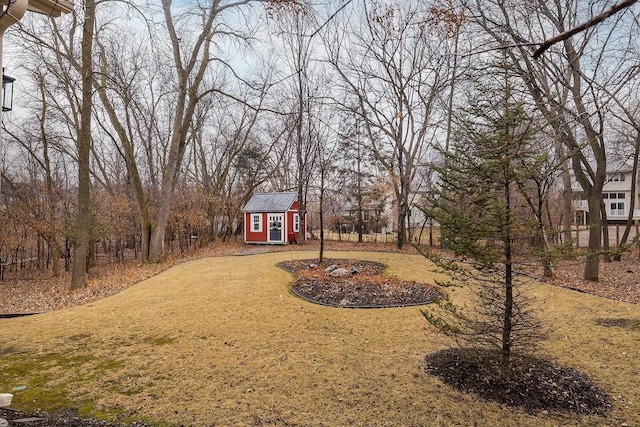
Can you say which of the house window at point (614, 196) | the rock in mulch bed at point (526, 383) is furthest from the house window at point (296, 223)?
the house window at point (614, 196)

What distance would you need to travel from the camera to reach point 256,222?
64.2ft

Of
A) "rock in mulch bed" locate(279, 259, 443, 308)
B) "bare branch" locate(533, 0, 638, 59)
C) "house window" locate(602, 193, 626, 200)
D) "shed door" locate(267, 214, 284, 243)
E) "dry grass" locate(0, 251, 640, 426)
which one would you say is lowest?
"dry grass" locate(0, 251, 640, 426)

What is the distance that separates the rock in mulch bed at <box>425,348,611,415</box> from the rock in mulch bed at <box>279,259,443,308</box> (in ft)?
7.99

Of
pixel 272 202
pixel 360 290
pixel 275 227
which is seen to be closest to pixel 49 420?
pixel 360 290

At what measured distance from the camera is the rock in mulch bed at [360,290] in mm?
6988

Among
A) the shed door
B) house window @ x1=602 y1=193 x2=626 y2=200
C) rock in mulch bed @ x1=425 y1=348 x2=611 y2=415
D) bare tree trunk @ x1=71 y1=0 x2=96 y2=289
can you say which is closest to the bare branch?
rock in mulch bed @ x1=425 y1=348 x2=611 y2=415

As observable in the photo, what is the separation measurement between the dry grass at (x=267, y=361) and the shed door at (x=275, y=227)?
37.8 ft

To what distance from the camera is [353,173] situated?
69.0ft

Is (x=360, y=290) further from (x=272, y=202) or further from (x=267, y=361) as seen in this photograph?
(x=272, y=202)

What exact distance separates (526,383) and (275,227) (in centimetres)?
1612

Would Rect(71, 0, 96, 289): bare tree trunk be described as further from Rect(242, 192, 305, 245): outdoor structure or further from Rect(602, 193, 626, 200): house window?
Rect(602, 193, 626, 200): house window

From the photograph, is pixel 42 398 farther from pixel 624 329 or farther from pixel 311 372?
pixel 624 329

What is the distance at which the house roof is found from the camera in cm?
1898

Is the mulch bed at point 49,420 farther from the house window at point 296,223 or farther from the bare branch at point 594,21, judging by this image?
the house window at point 296,223
